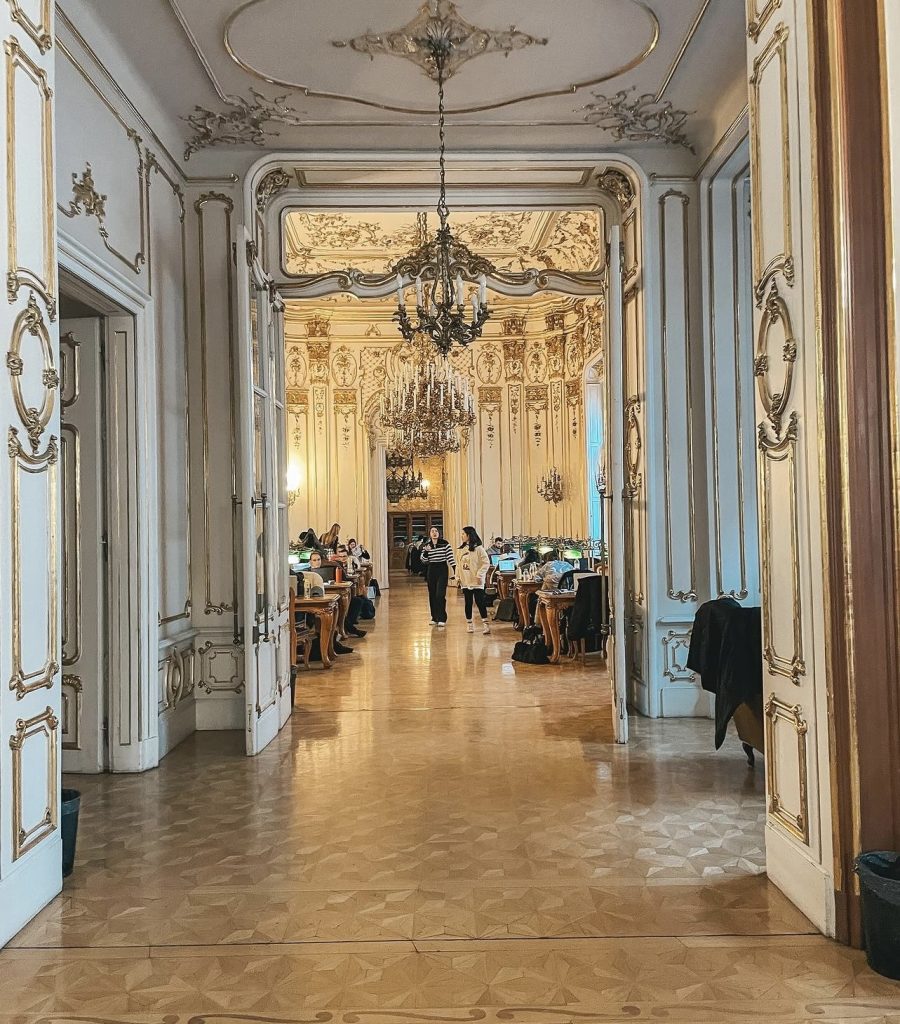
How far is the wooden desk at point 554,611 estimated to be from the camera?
29.0 ft

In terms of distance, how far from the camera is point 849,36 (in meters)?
2.94

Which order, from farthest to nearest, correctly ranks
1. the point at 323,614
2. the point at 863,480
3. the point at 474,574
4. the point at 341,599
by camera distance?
the point at 474,574, the point at 341,599, the point at 323,614, the point at 863,480

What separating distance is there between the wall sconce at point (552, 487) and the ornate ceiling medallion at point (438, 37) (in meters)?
10.3

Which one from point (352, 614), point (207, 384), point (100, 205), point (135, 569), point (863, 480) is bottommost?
Result: point (352, 614)

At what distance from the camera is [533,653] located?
29.4ft

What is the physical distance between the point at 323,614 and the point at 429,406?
4.83m

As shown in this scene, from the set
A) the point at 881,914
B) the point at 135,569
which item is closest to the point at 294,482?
the point at 135,569

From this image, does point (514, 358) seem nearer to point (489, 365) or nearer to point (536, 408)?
point (489, 365)

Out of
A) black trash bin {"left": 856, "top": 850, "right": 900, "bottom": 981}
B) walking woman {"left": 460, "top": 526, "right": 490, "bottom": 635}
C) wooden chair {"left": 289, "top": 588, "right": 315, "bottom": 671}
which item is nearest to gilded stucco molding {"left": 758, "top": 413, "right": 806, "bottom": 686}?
black trash bin {"left": 856, "top": 850, "right": 900, "bottom": 981}

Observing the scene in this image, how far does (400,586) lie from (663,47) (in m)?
15.2

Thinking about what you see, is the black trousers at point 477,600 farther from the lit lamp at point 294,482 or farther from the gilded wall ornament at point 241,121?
the gilded wall ornament at point 241,121

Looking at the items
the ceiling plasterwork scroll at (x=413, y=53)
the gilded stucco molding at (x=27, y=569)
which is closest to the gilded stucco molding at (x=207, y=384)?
the ceiling plasterwork scroll at (x=413, y=53)

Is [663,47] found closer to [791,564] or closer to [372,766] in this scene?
[791,564]

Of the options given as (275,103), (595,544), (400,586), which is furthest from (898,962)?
(400,586)
